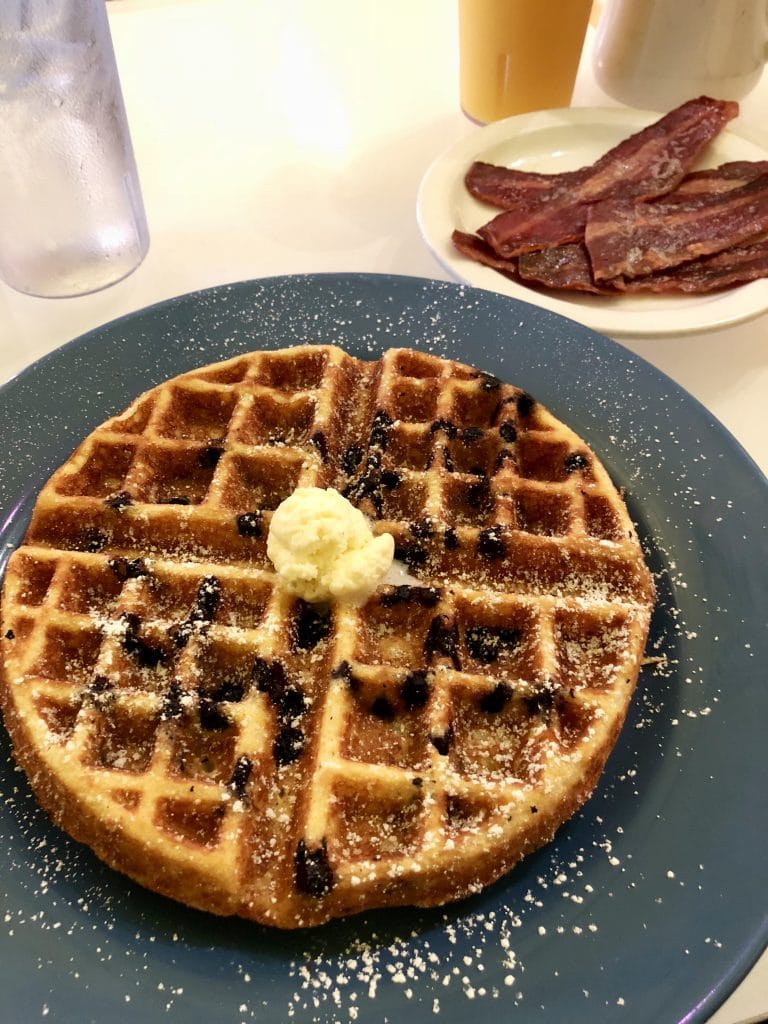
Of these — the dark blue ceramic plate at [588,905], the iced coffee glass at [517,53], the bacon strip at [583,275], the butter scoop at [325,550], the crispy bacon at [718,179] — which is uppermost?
the iced coffee glass at [517,53]

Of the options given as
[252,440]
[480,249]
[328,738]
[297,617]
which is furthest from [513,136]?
[328,738]

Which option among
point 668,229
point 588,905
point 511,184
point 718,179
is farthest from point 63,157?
point 588,905

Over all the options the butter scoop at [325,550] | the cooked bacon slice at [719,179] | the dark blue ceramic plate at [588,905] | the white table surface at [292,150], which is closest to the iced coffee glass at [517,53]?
Answer: the white table surface at [292,150]

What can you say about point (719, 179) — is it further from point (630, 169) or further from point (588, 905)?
point (588, 905)

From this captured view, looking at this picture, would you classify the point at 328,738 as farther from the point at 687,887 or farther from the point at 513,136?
the point at 513,136

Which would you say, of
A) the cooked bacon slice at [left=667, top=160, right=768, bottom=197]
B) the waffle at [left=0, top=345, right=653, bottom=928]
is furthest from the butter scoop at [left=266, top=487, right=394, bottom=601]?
the cooked bacon slice at [left=667, top=160, right=768, bottom=197]

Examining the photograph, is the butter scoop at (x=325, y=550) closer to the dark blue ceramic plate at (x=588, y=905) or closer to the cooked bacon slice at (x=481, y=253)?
the dark blue ceramic plate at (x=588, y=905)
